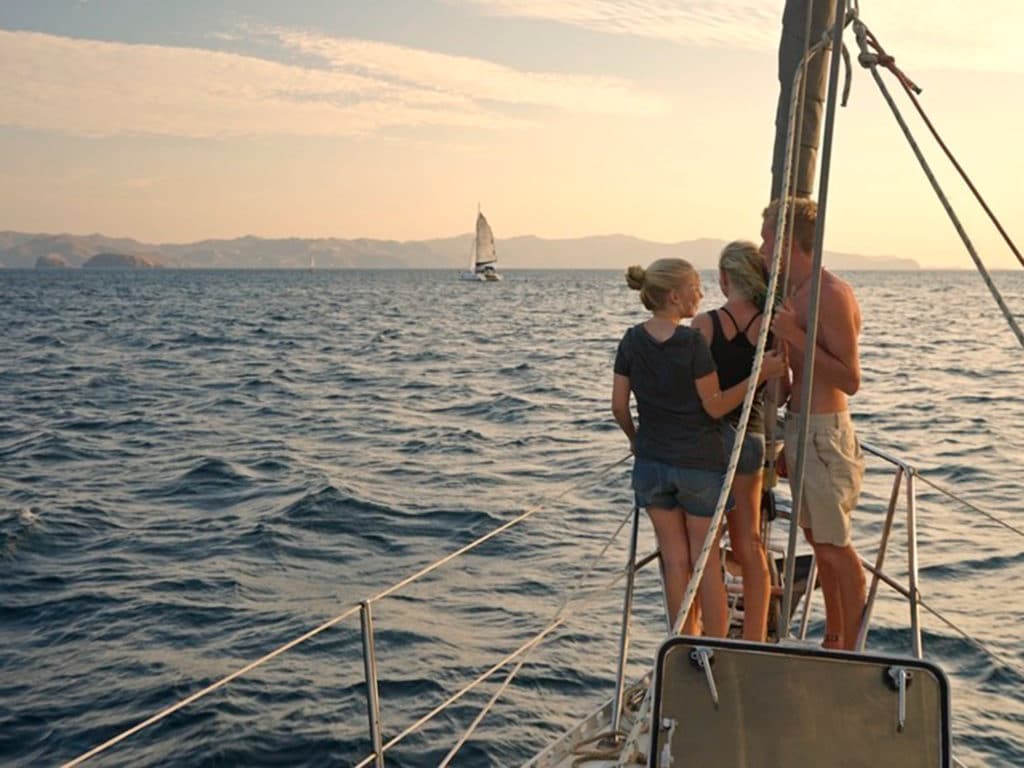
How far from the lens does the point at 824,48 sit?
383cm

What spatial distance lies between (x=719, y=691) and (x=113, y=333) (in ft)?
139

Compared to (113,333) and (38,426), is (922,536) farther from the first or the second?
(113,333)

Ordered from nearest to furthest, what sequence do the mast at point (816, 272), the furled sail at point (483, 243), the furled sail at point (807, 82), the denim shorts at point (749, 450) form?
the mast at point (816, 272) < the furled sail at point (807, 82) < the denim shorts at point (749, 450) < the furled sail at point (483, 243)

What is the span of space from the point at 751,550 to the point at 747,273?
40.9 inches

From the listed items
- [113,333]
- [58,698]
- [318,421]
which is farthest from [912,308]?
[58,698]

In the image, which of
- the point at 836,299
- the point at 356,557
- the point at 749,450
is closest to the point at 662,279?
the point at 836,299

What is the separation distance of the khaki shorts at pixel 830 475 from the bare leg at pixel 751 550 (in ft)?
0.74

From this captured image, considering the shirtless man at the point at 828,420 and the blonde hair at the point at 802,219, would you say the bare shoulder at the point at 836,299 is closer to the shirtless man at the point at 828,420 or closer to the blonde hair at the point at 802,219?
the shirtless man at the point at 828,420

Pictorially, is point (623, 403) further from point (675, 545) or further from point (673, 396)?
point (675, 545)

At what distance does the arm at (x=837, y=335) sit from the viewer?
3.83m

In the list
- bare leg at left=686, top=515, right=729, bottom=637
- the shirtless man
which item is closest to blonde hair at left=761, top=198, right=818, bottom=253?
the shirtless man

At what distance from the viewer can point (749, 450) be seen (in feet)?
13.8

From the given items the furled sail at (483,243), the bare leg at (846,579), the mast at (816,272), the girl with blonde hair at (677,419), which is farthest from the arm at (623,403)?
the furled sail at (483,243)

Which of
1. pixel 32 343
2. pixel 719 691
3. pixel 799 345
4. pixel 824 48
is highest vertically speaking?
pixel 824 48
